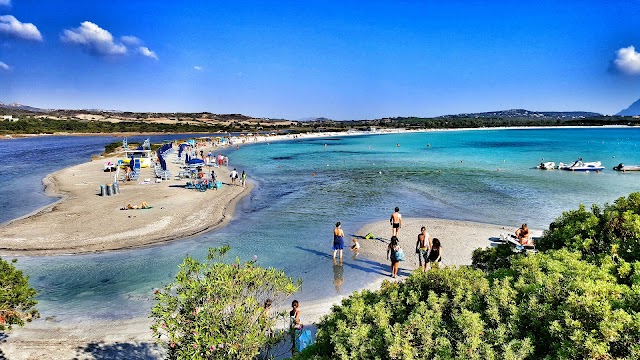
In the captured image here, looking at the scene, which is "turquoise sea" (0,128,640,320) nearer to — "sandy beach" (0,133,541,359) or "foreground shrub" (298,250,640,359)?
"sandy beach" (0,133,541,359)

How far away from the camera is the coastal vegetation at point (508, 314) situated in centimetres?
358

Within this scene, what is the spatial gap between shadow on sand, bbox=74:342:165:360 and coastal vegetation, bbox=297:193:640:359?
505 cm

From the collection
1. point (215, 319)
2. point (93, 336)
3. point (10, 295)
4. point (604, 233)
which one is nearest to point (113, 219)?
point (93, 336)

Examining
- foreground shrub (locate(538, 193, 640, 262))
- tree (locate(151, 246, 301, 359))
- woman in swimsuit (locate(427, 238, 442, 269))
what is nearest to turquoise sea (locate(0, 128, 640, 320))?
woman in swimsuit (locate(427, 238, 442, 269))

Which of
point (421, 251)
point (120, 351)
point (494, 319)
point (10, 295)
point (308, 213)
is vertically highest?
point (494, 319)

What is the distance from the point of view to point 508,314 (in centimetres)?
422

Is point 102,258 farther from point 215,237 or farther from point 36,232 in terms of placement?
point 36,232

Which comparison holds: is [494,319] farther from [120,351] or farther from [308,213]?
[308,213]

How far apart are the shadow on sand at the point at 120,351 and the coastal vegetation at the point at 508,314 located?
5048mm

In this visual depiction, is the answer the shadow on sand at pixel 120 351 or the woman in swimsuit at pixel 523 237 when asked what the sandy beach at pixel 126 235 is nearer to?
the shadow on sand at pixel 120 351

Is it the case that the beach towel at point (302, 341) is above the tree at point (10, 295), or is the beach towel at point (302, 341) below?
below

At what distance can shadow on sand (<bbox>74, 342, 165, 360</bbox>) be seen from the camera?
789 cm

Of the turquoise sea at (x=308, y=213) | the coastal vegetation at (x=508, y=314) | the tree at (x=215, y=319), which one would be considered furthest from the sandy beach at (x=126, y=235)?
the coastal vegetation at (x=508, y=314)

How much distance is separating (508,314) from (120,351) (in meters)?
7.92
